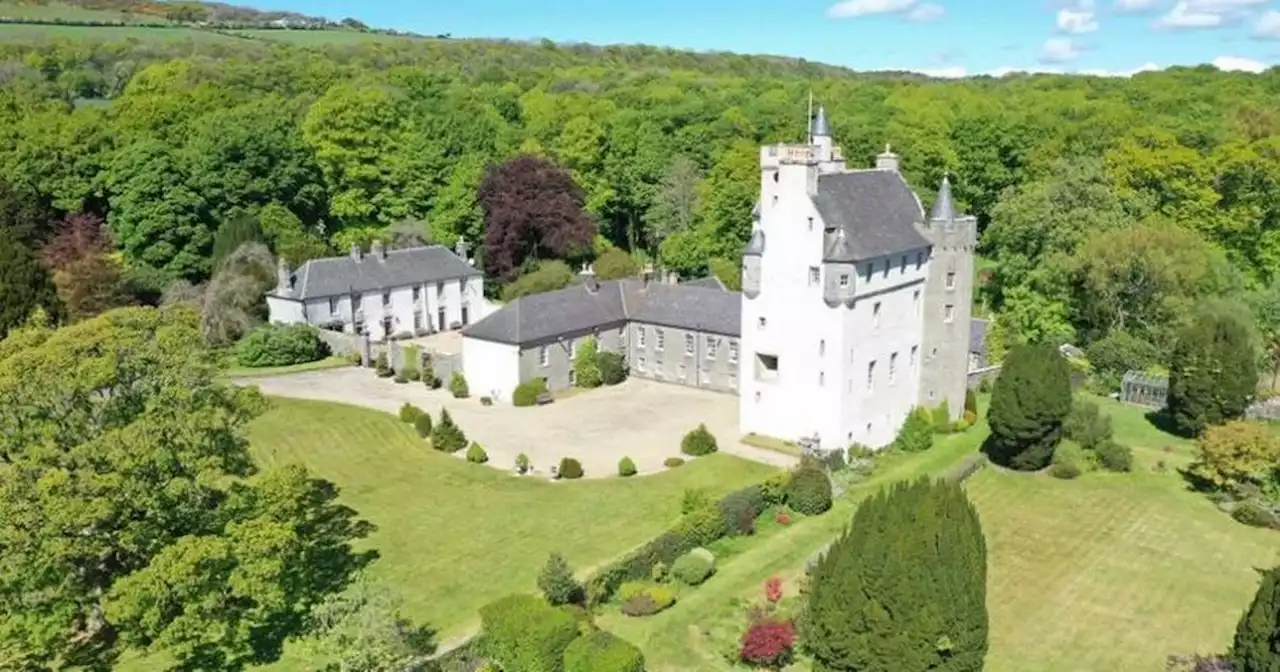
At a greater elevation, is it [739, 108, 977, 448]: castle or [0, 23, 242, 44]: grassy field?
[0, 23, 242, 44]: grassy field

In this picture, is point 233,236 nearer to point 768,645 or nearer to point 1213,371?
point 768,645

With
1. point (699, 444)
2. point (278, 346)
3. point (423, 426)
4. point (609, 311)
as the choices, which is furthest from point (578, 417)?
point (278, 346)

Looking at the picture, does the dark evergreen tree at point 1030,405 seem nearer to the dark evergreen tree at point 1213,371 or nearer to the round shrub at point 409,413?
the dark evergreen tree at point 1213,371

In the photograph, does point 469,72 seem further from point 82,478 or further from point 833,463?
point 82,478

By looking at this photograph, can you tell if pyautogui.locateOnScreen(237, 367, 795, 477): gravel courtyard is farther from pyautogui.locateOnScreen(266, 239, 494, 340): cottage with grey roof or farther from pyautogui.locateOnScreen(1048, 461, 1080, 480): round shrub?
pyautogui.locateOnScreen(1048, 461, 1080, 480): round shrub

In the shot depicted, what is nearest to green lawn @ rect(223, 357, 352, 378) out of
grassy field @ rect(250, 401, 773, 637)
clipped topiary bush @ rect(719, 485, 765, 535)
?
grassy field @ rect(250, 401, 773, 637)

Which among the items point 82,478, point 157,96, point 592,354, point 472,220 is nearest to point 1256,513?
point 592,354
